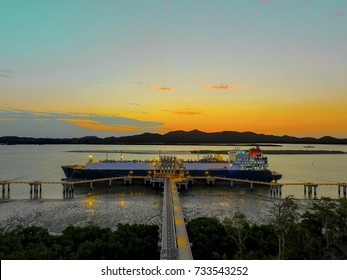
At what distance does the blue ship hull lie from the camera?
287 ft

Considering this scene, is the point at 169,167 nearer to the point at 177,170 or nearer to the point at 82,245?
the point at 177,170

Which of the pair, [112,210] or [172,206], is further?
[112,210]

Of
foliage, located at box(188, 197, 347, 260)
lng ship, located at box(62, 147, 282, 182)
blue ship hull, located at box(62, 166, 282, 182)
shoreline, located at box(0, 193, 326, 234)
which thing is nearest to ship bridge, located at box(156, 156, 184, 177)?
lng ship, located at box(62, 147, 282, 182)

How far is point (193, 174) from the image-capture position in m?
90.4

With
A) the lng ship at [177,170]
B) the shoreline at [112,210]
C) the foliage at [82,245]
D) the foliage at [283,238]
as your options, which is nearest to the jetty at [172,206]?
the lng ship at [177,170]

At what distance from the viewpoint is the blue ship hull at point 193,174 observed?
87.4m

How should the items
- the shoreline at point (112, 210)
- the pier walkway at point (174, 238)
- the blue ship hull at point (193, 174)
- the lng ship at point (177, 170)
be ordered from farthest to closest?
the lng ship at point (177, 170)
the blue ship hull at point (193, 174)
the shoreline at point (112, 210)
the pier walkway at point (174, 238)

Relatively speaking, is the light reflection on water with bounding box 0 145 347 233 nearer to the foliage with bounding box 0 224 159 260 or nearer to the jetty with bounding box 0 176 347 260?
the jetty with bounding box 0 176 347 260

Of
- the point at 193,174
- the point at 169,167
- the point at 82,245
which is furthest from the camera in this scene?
the point at 169,167

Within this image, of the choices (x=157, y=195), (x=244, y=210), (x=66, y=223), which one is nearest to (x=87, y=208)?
(x=66, y=223)

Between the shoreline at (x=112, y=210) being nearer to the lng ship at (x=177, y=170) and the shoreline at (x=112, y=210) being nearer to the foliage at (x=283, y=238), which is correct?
the foliage at (x=283, y=238)

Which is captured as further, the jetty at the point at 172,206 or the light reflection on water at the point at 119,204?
the light reflection on water at the point at 119,204

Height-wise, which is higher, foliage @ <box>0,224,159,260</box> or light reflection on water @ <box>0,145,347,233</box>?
foliage @ <box>0,224,159,260</box>

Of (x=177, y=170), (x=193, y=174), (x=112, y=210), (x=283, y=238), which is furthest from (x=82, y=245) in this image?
(x=193, y=174)
